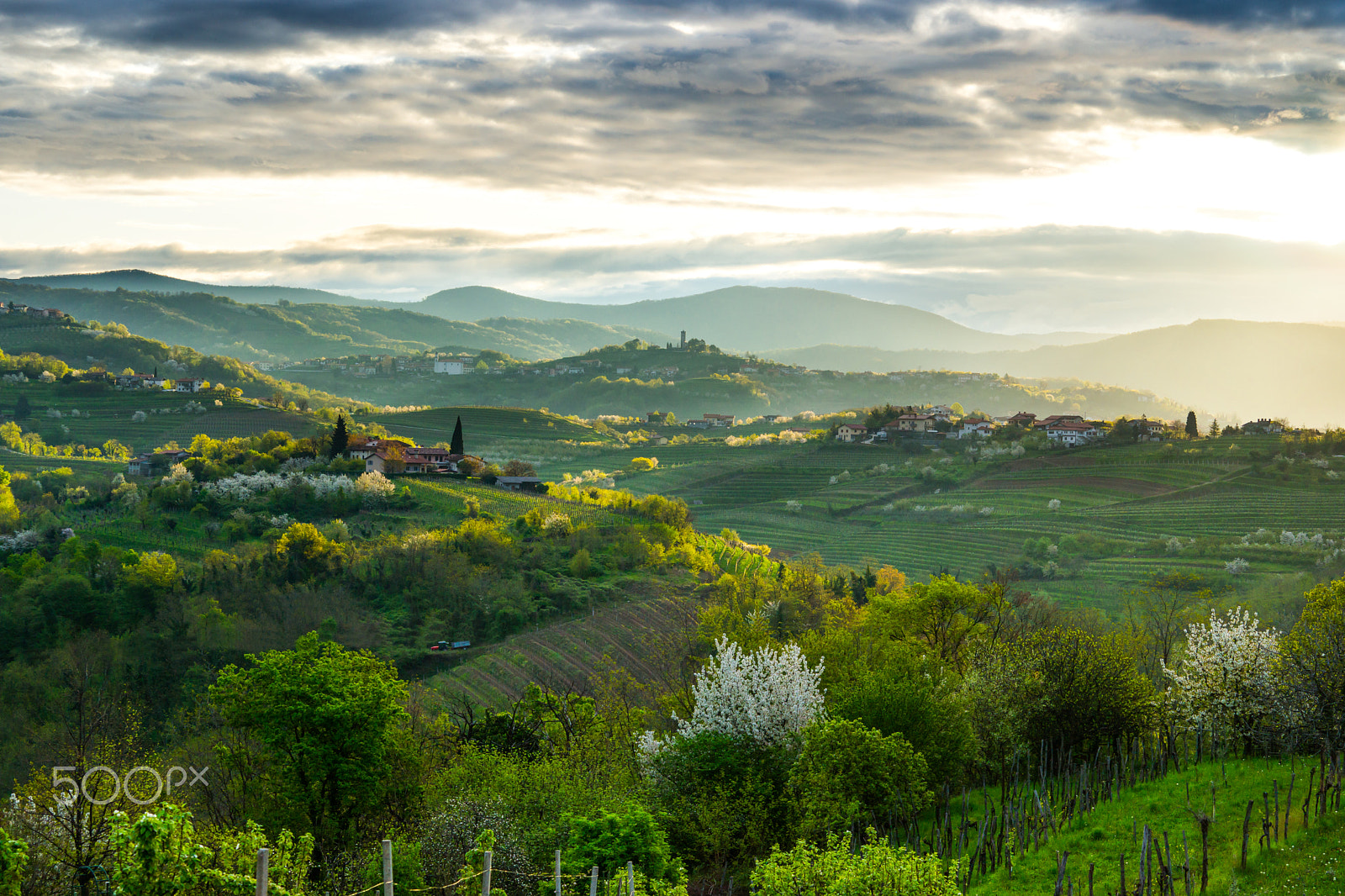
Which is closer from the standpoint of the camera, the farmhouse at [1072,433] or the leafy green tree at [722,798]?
the leafy green tree at [722,798]

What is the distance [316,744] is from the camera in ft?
95.6

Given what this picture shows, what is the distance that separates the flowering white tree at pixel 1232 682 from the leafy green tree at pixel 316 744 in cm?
2781

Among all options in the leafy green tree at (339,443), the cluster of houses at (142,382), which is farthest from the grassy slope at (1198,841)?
the cluster of houses at (142,382)

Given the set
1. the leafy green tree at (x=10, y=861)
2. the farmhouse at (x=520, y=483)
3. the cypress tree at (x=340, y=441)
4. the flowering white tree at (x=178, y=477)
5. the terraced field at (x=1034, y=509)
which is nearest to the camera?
the leafy green tree at (x=10, y=861)

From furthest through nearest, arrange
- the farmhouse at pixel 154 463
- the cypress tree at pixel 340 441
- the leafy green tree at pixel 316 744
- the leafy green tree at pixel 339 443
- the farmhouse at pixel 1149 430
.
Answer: the farmhouse at pixel 1149 430 < the farmhouse at pixel 154 463 < the cypress tree at pixel 340 441 < the leafy green tree at pixel 339 443 < the leafy green tree at pixel 316 744

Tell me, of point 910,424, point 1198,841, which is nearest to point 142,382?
point 910,424

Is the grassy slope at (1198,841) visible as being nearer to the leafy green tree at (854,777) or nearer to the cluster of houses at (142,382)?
the leafy green tree at (854,777)

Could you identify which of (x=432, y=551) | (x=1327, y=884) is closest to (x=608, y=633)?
(x=432, y=551)

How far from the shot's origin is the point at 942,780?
32938 mm

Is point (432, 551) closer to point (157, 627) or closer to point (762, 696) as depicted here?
point (157, 627)

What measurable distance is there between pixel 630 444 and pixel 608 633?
136 m

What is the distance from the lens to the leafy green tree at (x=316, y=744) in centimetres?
2908

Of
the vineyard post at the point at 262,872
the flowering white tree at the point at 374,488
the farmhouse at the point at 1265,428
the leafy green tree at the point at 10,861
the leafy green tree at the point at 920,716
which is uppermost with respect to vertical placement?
the farmhouse at the point at 1265,428

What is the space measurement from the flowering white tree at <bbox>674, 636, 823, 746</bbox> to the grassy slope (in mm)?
10643
